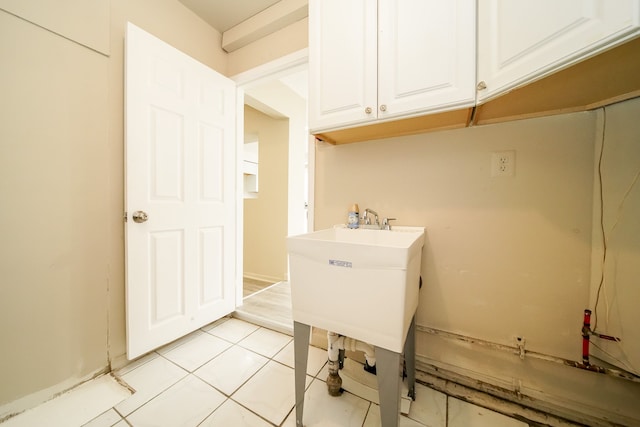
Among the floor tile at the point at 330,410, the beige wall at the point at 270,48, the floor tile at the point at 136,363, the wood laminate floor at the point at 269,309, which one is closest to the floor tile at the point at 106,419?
the floor tile at the point at 136,363

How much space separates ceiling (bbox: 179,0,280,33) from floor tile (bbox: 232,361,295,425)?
95.6 inches

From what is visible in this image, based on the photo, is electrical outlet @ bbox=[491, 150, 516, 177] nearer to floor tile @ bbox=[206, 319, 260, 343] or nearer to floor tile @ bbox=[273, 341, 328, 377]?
floor tile @ bbox=[273, 341, 328, 377]

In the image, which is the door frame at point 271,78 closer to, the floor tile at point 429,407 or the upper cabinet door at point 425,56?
the upper cabinet door at point 425,56

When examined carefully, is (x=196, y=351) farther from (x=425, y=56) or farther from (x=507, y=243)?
(x=425, y=56)

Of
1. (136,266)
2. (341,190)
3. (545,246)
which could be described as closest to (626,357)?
(545,246)

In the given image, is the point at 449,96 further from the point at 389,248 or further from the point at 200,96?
the point at 200,96

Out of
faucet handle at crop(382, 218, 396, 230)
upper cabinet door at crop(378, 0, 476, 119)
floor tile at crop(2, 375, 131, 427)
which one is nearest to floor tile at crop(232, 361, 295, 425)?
floor tile at crop(2, 375, 131, 427)

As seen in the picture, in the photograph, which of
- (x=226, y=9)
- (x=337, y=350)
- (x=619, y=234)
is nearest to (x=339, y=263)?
(x=337, y=350)

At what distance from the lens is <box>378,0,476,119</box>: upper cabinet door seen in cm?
83

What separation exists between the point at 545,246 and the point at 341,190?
1.04 m

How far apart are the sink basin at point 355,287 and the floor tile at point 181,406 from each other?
645mm

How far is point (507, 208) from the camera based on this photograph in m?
1.03

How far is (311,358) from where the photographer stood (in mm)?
1349

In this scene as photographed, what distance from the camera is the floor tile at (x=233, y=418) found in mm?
920
